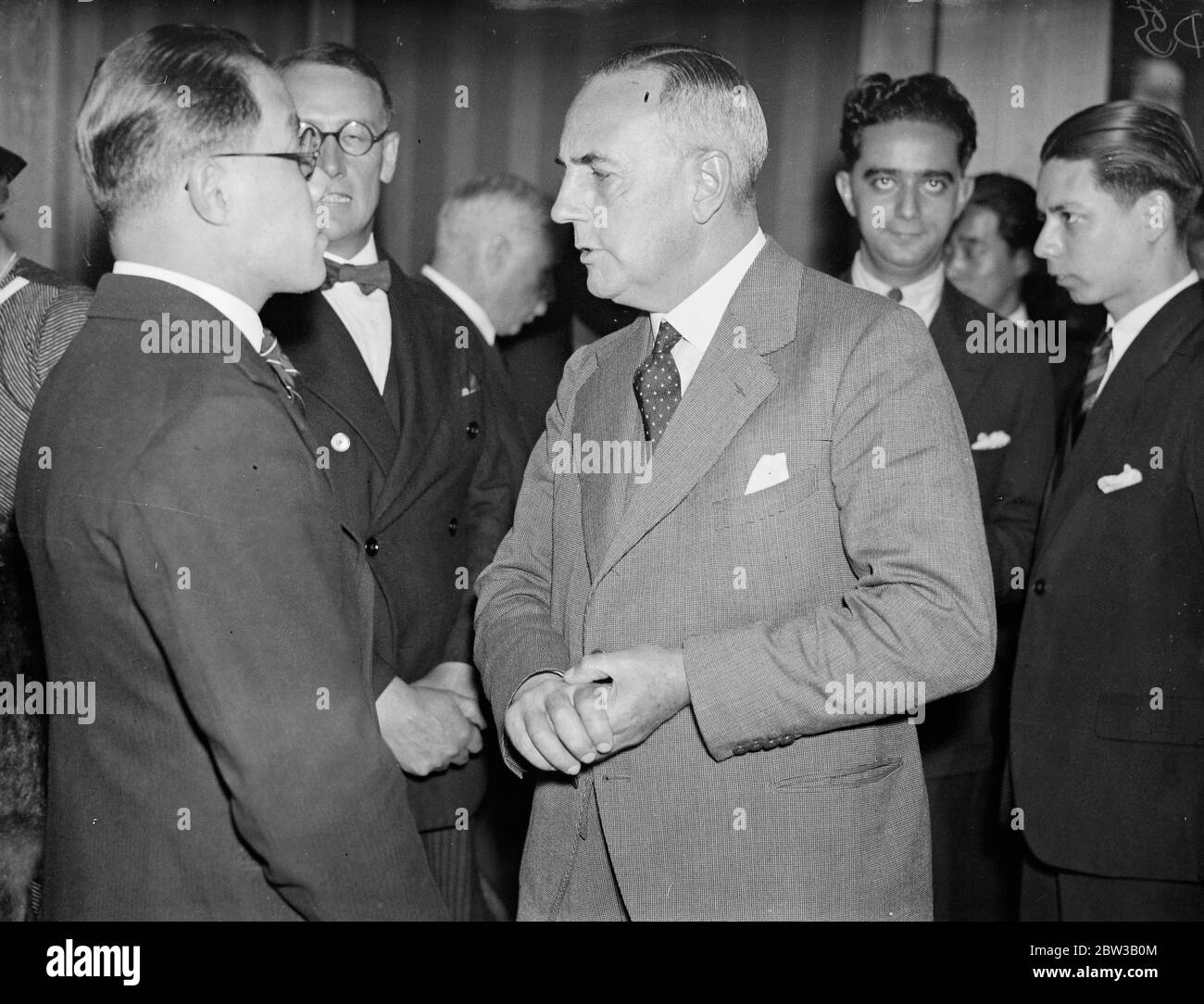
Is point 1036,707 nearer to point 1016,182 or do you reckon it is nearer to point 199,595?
point 1016,182

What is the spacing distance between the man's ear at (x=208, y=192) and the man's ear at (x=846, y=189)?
5.33 feet

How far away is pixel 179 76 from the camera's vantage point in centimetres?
178

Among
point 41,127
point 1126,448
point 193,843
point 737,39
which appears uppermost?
point 737,39

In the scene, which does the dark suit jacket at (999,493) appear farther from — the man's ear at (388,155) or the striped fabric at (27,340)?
the striped fabric at (27,340)

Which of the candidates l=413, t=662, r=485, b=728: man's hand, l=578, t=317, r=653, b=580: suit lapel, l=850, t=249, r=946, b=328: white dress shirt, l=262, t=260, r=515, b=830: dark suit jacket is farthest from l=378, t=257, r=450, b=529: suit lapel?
l=850, t=249, r=946, b=328: white dress shirt

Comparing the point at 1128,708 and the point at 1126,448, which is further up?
the point at 1126,448

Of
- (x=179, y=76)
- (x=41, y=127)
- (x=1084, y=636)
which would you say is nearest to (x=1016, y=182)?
(x=1084, y=636)

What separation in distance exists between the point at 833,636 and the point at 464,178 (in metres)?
1.80

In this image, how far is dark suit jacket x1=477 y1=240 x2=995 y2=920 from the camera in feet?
5.70

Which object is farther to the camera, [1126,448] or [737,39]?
[737,39]

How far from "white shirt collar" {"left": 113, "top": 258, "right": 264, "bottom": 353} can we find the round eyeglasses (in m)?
0.95

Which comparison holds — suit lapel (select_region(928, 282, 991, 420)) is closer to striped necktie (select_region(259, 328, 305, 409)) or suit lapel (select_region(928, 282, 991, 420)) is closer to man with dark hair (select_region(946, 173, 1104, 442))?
man with dark hair (select_region(946, 173, 1104, 442))

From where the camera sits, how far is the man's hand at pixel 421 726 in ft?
8.00

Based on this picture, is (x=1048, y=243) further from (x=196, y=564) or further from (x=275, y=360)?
(x=196, y=564)
